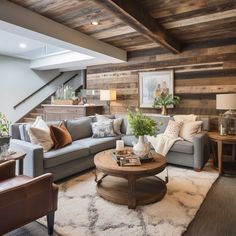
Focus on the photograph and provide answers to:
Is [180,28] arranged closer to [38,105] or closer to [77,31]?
[77,31]

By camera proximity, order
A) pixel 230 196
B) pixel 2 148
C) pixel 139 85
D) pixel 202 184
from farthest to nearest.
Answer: pixel 139 85 < pixel 202 184 < pixel 230 196 < pixel 2 148

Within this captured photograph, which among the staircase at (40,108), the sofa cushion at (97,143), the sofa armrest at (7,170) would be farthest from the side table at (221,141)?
the staircase at (40,108)

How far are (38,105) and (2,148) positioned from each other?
5.44 metres

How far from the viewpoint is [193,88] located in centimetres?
471

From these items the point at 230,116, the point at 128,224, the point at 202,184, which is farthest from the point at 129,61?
the point at 128,224

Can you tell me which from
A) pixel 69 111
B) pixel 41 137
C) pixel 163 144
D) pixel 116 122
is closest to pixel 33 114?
pixel 69 111

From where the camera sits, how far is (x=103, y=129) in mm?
4383

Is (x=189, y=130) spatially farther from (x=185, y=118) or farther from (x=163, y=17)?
(x=163, y=17)

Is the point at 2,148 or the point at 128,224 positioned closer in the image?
the point at 128,224

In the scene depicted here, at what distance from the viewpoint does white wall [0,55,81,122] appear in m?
6.56

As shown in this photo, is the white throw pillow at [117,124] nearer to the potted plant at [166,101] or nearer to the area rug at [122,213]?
the potted plant at [166,101]

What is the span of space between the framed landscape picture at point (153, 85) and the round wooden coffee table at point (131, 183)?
2.52 meters

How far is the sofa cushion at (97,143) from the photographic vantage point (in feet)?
12.2

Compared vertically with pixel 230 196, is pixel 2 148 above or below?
above
